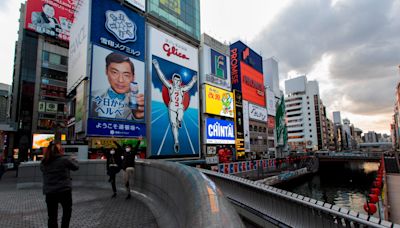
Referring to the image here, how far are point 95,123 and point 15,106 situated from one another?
32499 mm

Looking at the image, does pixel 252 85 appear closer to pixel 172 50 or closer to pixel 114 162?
pixel 172 50

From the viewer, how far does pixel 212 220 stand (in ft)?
7.36

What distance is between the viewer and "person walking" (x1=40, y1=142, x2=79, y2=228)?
13.5ft

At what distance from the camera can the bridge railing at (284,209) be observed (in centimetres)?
402

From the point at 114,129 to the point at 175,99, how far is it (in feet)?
45.0

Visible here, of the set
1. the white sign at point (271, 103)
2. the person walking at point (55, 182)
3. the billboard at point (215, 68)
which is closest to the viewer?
the person walking at point (55, 182)

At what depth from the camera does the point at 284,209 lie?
598 cm

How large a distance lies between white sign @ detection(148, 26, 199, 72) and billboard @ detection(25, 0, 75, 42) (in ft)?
76.4

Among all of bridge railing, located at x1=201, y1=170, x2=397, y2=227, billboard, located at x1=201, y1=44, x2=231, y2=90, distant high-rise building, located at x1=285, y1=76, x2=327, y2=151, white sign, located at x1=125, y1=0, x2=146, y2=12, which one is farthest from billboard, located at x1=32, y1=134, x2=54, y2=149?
distant high-rise building, located at x1=285, y1=76, x2=327, y2=151

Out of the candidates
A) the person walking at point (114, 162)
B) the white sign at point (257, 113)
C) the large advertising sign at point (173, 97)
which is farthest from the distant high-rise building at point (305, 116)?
the person walking at point (114, 162)

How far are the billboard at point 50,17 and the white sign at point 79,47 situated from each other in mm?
14595

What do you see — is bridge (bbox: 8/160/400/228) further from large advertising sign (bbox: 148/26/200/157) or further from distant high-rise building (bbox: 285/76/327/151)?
distant high-rise building (bbox: 285/76/327/151)

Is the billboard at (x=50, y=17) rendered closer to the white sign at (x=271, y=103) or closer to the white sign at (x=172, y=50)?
the white sign at (x=172, y=50)

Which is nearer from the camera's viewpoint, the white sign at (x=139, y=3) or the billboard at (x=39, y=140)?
the billboard at (x=39, y=140)
